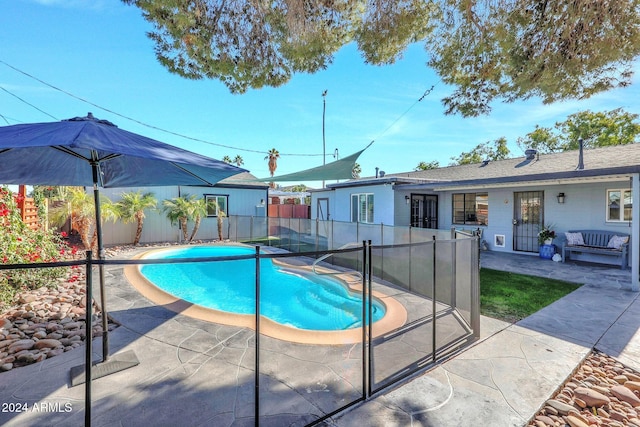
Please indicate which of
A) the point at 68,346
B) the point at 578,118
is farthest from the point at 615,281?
the point at 578,118

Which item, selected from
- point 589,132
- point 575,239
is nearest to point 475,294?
point 575,239

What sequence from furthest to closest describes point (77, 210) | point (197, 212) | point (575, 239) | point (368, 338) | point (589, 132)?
1. point (589, 132)
2. point (197, 212)
3. point (77, 210)
4. point (575, 239)
5. point (368, 338)

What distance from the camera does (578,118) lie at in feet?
80.5

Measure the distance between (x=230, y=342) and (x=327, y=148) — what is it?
96.2ft

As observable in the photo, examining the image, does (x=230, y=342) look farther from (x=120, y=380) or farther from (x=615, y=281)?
(x=615, y=281)

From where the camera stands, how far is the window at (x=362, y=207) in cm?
1411

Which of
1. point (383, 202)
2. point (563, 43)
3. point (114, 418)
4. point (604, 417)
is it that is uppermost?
point (563, 43)

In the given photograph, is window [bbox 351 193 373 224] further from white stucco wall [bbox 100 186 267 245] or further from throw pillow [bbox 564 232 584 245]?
throw pillow [bbox 564 232 584 245]

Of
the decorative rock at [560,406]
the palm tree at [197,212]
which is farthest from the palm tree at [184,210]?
the decorative rock at [560,406]

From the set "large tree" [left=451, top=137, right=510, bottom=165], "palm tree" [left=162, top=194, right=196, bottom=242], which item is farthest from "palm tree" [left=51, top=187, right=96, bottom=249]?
"large tree" [left=451, top=137, right=510, bottom=165]

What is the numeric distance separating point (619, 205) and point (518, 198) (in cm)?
285

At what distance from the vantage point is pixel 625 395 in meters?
2.99

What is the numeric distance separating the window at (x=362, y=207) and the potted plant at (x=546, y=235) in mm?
6448

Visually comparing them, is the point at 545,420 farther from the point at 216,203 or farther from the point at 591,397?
the point at 216,203
